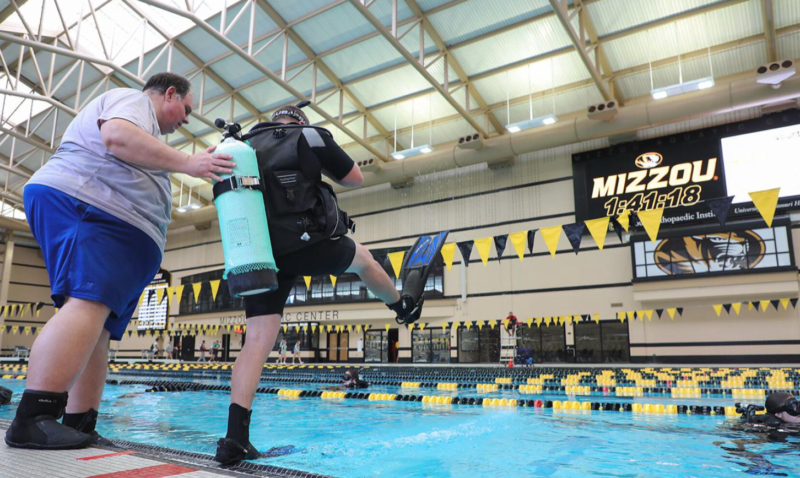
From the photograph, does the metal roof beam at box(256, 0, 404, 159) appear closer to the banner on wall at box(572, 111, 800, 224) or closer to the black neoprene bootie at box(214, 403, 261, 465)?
the banner on wall at box(572, 111, 800, 224)

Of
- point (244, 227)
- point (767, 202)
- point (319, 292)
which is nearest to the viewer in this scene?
point (244, 227)

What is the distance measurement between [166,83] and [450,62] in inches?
638

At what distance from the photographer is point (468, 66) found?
17.4m

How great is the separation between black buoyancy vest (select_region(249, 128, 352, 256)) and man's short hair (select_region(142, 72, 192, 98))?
40 cm

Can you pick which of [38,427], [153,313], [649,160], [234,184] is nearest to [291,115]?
[234,184]

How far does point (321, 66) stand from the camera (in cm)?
1791

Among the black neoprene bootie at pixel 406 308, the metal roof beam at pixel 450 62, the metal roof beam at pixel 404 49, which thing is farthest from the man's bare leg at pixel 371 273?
the metal roof beam at pixel 450 62

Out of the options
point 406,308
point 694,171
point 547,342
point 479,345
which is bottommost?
point 479,345

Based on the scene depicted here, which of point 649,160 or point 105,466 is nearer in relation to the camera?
point 105,466

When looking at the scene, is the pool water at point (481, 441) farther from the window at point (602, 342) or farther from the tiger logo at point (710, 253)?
the window at point (602, 342)

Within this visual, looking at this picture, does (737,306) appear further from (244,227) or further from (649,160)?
(244,227)

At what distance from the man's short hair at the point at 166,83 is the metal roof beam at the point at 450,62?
1411 centimetres

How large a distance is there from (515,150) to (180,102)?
1761 centimetres

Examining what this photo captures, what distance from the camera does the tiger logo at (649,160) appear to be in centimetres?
1803
